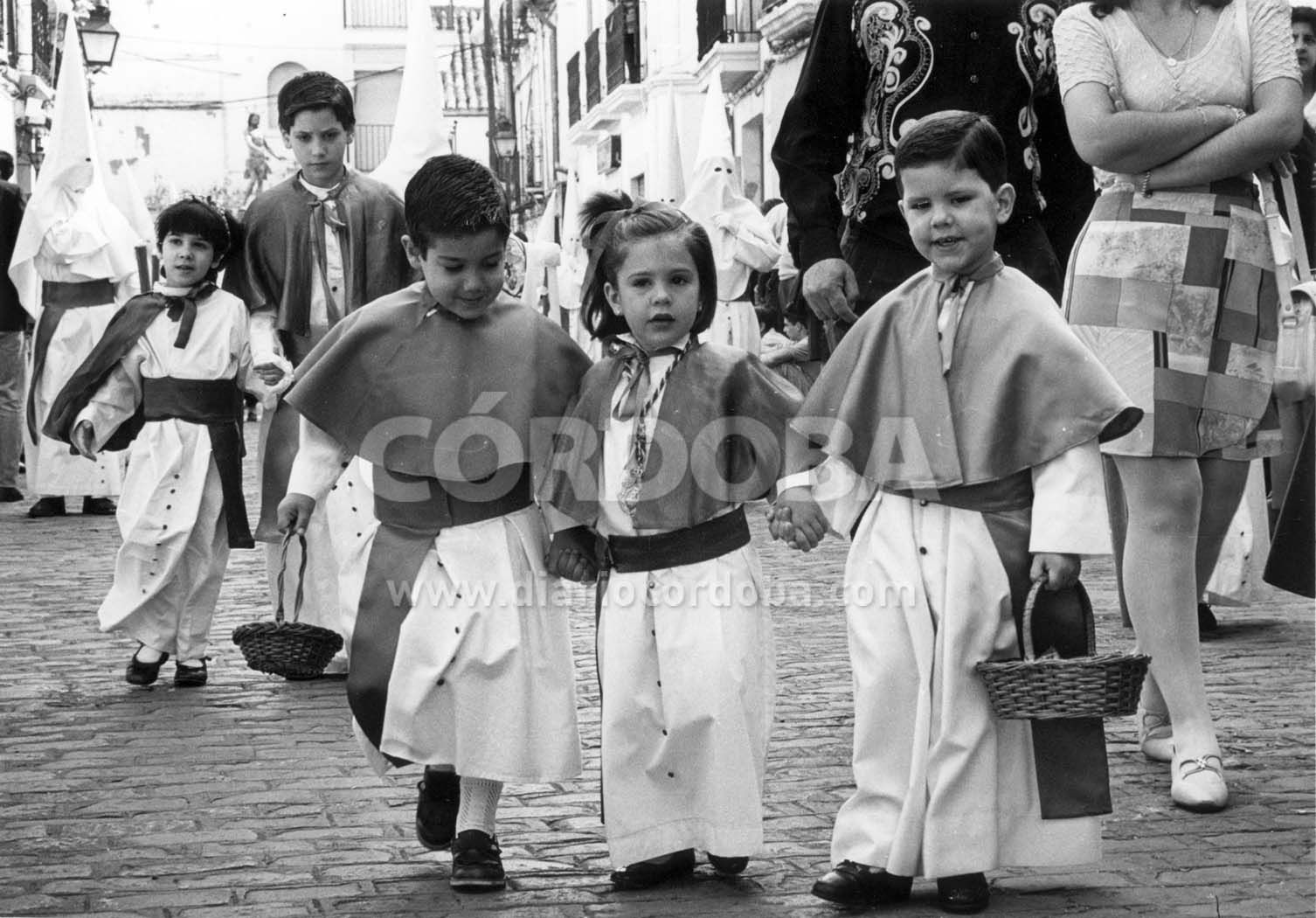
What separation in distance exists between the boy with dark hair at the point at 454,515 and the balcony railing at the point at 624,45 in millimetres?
30357

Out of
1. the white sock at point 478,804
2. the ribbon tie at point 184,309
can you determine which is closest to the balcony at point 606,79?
the ribbon tie at point 184,309

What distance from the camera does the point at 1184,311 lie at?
520 centimetres

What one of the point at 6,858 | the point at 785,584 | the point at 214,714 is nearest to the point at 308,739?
the point at 214,714

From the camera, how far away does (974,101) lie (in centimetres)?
504

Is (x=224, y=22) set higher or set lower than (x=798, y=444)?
higher

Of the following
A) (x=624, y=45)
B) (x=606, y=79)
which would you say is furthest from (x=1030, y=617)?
(x=606, y=79)

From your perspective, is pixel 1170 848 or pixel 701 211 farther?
pixel 701 211

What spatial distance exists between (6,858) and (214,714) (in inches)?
74.6

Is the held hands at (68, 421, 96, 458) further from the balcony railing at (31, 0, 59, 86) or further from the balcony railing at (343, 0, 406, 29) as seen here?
the balcony railing at (343, 0, 406, 29)

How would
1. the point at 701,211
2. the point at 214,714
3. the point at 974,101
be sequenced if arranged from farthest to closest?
the point at 701,211 < the point at 214,714 < the point at 974,101

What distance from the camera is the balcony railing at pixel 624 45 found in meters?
34.6

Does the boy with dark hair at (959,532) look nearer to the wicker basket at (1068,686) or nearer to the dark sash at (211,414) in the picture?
the wicker basket at (1068,686)

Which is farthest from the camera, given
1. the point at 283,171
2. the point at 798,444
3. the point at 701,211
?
the point at 283,171

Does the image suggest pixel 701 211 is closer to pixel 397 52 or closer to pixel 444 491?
pixel 444 491
